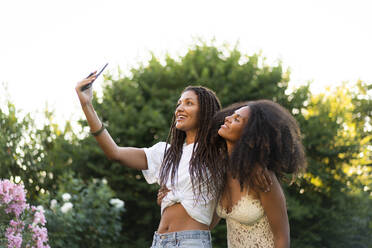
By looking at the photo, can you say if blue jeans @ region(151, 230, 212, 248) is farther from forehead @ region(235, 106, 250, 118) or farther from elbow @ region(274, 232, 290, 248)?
forehead @ region(235, 106, 250, 118)

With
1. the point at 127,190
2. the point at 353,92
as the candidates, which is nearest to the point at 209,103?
the point at 127,190

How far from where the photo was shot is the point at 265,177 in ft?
8.37

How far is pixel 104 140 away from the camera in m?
2.92

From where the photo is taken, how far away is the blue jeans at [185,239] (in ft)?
8.63

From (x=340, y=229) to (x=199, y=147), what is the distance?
8.63 meters

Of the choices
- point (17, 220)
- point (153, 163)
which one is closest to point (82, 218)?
point (17, 220)

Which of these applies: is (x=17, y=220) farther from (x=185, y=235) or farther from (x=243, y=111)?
(x=243, y=111)

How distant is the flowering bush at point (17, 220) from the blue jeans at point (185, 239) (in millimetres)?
2104

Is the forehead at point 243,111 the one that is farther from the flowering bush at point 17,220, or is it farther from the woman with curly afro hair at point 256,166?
the flowering bush at point 17,220

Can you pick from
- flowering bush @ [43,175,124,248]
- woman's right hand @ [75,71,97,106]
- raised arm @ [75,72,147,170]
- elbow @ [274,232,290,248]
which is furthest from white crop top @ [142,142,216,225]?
flowering bush @ [43,175,124,248]

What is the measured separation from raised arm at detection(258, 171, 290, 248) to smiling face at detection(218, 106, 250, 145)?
0.98ft

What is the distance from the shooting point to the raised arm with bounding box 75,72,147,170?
2830 millimetres

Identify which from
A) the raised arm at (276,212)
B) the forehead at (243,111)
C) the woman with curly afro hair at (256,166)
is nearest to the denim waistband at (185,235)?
the woman with curly afro hair at (256,166)

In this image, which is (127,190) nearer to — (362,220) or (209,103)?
(362,220)
